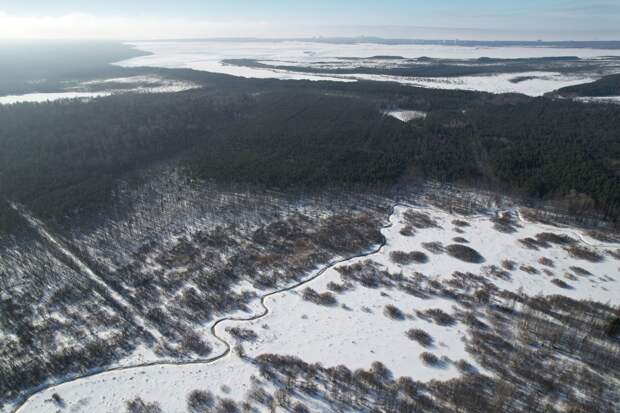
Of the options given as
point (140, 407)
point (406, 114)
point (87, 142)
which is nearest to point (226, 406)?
point (140, 407)

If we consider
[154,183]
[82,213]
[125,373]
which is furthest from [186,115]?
[125,373]

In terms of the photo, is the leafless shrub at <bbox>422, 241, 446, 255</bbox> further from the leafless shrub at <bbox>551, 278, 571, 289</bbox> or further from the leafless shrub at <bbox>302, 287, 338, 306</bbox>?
the leafless shrub at <bbox>302, 287, 338, 306</bbox>

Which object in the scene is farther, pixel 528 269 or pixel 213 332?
pixel 528 269

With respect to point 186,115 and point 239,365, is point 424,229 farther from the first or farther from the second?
point 186,115

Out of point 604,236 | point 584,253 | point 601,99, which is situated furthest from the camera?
point 601,99

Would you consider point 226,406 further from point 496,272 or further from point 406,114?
point 406,114

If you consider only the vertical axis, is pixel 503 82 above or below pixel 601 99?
above
